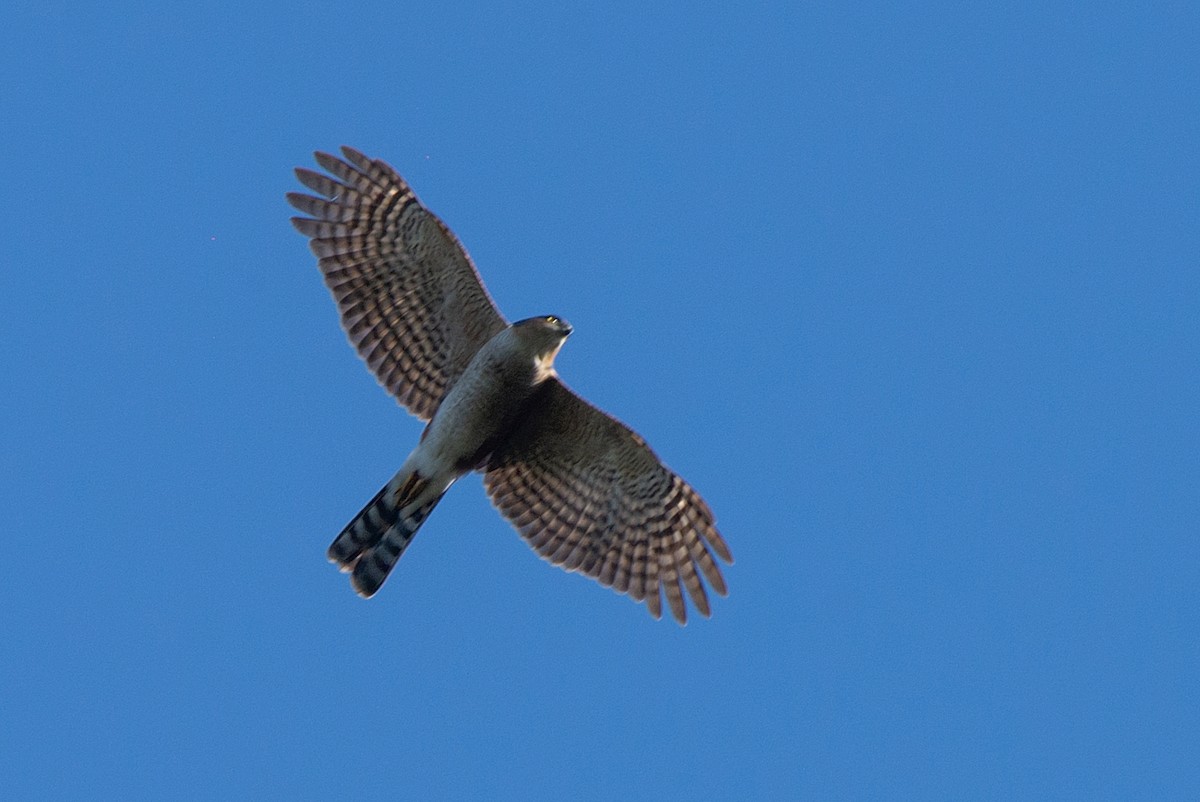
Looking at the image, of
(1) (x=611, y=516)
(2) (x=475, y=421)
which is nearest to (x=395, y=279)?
(2) (x=475, y=421)

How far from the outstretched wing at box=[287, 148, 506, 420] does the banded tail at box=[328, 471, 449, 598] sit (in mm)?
671

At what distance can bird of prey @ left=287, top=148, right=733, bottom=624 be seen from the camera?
13375 millimetres

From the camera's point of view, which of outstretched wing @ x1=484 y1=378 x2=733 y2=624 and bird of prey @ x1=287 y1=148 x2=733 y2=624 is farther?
outstretched wing @ x1=484 y1=378 x2=733 y2=624

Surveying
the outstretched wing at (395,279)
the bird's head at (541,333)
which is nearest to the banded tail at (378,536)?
the outstretched wing at (395,279)

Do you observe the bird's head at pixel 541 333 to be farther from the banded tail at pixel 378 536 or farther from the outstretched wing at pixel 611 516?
the banded tail at pixel 378 536

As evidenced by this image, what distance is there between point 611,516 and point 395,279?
238 cm

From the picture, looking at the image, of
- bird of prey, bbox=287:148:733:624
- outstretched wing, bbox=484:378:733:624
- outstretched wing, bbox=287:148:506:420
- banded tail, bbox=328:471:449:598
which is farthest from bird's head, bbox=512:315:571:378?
banded tail, bbox=328:471:449:598

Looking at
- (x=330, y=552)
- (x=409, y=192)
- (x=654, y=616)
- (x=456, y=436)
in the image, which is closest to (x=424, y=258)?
(x=409, y=192)

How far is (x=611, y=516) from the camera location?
14070 mm

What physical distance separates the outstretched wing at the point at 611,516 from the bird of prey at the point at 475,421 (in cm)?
1

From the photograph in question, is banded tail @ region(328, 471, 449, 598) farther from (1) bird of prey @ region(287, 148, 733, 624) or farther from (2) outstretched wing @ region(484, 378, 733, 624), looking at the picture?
(2) outstretched wing @ region(484, 378, 733, 624)

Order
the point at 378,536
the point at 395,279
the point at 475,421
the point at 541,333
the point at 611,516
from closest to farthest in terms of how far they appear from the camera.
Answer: the point at 541,333, the point at 475,421, the point at 378,536, the point at 395,279, the point at 611,516

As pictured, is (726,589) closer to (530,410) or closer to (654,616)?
(654,616)

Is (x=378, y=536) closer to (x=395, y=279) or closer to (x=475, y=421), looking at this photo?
(x=475, y=421)
